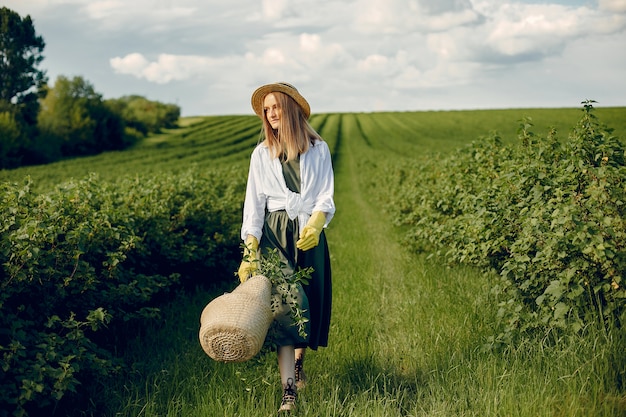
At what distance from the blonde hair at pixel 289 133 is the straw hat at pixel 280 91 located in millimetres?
30

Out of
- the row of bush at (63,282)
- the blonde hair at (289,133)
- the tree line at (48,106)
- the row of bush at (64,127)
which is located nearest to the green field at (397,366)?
the row of bush at (63,282)

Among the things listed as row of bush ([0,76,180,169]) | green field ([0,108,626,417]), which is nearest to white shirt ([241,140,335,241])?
green field ([0,108,626,417])

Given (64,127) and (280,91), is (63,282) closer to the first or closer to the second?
(280,91)

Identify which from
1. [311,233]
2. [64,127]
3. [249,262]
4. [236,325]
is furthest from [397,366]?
[64,127]

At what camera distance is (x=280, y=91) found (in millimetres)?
4047

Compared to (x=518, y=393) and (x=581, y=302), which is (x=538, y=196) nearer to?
(x=581, y=302)

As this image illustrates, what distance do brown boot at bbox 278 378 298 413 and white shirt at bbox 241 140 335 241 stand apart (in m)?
1.00

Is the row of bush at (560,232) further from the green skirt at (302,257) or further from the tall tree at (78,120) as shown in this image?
the tall tree at (78,120)

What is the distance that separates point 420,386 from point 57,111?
55189 millimetres

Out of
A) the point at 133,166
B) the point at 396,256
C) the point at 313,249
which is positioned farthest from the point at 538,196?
the point at 133,166

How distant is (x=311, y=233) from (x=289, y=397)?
3.45ft

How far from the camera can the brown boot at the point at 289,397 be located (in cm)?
360

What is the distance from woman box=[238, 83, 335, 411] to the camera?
3973 millimetres

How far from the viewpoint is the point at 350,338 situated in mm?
5078
